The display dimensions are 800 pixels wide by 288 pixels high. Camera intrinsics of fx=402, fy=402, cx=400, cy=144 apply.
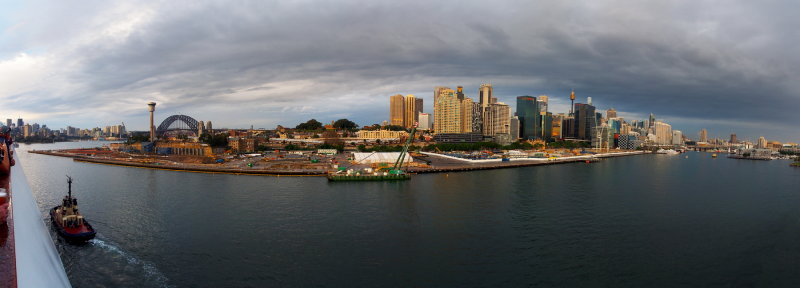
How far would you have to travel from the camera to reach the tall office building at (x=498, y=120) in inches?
3588

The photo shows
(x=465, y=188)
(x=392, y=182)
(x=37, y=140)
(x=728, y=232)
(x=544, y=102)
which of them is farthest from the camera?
(x=544, y=102)

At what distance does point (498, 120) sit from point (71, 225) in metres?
85.6

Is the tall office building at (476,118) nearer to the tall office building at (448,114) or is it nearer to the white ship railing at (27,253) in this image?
the tall office building at (448,114)

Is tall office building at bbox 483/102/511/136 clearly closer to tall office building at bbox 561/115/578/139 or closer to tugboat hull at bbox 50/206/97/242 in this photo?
tall office building at bbox 561/115/578/139

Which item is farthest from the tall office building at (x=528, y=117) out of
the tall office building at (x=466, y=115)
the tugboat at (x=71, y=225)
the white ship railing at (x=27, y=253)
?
the white ship railing at (x=27, y=253)

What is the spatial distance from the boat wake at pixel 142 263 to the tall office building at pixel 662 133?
160m

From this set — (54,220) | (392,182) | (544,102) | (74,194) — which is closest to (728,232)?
(392,182)

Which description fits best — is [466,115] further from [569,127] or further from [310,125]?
[569,127]

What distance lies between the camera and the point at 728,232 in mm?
14828

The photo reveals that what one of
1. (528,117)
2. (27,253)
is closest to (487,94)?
(528,117)

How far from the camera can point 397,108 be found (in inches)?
4744

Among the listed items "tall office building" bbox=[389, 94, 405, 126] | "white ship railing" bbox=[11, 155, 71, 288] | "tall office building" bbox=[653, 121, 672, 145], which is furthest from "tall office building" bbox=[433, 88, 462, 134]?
"tall office building" bbox=[653, 121, 672, 145]

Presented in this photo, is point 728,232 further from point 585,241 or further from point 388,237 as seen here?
point 388,237

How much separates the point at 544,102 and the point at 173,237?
128 m
